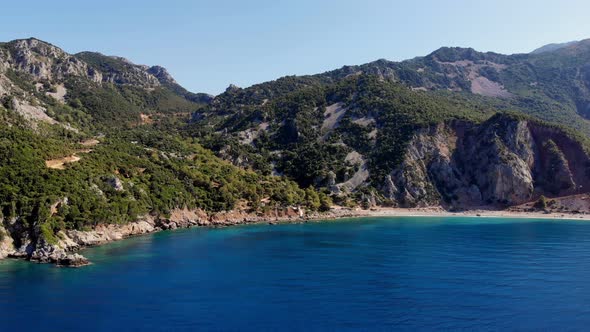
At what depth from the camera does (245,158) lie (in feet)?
490

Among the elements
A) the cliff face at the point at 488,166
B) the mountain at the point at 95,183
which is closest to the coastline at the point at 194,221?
the mountain at the point at 95,183

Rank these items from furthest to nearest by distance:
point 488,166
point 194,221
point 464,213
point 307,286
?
1. point 488,166
2. point 464,213
3. point 194,221
4. point 307,286

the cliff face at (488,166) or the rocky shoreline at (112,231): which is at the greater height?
the cliff face at (488,166)

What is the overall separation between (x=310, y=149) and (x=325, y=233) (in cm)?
6293

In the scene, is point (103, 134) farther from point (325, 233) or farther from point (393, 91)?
point (393, 91)

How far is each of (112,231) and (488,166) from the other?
10873cm

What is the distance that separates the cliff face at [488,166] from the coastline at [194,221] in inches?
236

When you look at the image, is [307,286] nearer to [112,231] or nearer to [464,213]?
[112,231]

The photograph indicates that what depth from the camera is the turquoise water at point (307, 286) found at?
1597 inches

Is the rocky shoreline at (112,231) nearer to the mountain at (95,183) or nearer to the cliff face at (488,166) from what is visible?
the mountain at (95,183)

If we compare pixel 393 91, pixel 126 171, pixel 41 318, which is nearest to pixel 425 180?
pixel 393 91

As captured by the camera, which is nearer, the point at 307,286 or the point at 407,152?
the point at 307,286

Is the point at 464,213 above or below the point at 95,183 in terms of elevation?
below

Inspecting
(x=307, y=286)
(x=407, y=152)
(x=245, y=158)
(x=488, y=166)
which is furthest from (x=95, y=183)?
(x=488, y=166)
